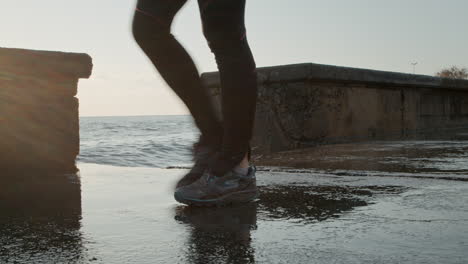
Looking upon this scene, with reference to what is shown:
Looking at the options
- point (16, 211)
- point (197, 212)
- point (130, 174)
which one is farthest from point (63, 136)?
point (197, 212)

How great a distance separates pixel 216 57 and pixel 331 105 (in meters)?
3.65

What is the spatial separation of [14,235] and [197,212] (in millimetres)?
623

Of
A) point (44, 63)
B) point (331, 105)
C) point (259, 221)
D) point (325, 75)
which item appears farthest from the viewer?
point (331, 105)

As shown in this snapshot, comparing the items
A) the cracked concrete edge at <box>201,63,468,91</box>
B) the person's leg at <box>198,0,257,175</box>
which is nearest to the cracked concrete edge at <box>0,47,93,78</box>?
the cracked concrete edge at <box>201,63,468,91</box>

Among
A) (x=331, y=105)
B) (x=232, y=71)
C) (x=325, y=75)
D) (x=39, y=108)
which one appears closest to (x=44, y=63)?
(x=39, y=108)

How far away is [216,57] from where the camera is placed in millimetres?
2100

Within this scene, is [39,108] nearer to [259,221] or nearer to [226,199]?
[226,199]

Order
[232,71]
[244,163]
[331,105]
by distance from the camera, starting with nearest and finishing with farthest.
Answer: [232,71] < [244,163] < [331,105]

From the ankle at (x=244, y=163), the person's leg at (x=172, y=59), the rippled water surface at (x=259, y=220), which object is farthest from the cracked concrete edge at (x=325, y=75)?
the ankle at (x=244, y=163)

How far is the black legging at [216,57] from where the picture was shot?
2.04 metres

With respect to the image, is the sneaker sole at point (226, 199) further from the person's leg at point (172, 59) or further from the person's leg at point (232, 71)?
the person's leg at point (172, 59)

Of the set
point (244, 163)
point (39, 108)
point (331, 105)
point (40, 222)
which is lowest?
point (40, 222)

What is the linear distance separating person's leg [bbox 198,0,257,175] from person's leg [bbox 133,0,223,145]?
0.16 metres

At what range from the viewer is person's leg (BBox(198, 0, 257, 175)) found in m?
2.02
